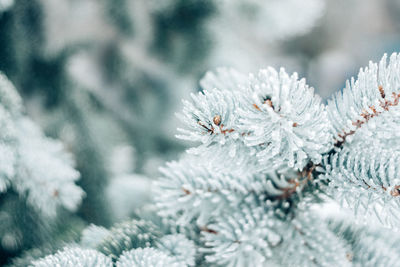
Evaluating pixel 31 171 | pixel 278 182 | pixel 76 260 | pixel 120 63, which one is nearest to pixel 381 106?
pixel 278 182

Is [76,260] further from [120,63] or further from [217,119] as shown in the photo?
[120,63]

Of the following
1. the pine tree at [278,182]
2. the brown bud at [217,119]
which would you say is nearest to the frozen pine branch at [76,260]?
the pine tree at [278,182]

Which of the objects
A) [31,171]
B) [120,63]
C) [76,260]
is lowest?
[76,260]

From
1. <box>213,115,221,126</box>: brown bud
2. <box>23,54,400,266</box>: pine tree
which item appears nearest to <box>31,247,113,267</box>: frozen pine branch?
<box>23,54,400,266</box>: pine tree

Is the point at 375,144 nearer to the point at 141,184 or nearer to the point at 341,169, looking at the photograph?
the point at 341,169

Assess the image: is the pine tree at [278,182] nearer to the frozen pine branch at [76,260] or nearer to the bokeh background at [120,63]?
the frozen pine branch at [76,260]

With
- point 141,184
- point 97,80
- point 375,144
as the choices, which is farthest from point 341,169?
point 97,80
